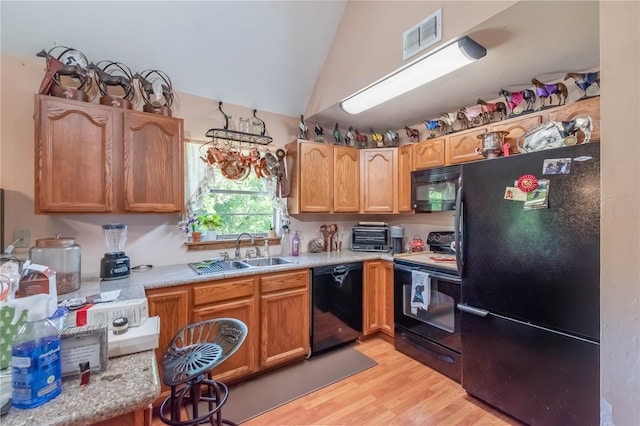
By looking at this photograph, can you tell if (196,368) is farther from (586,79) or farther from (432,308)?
(586,79)

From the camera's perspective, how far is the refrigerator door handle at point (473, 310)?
1875mm

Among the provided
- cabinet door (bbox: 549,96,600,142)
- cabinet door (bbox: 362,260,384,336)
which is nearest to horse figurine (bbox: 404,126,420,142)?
Answer: cabinet door (bbox: 549,96,600,142)

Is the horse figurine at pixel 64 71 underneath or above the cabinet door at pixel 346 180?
above

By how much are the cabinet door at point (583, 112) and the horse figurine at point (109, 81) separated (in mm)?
3208

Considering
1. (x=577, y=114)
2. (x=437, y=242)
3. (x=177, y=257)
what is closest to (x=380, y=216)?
(x=437, y=242)

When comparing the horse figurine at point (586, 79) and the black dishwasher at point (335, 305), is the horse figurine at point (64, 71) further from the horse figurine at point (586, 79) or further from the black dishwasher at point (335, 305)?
the horse figurine at point (586, 79)

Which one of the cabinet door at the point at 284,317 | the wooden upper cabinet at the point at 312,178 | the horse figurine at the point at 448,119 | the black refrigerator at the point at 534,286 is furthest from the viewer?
the wooden upper cabinet at the point at 312,178

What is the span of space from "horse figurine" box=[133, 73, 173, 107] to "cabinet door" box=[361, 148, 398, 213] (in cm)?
206

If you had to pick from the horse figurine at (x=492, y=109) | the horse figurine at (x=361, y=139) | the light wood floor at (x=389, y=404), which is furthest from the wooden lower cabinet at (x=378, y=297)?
the horse figurine at (x=492, y=109)

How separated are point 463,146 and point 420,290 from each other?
4.59 ft

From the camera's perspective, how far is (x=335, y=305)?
2621 mm

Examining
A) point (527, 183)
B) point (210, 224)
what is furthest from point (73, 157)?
point (527, 183)

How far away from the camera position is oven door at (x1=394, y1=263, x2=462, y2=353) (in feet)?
7.12

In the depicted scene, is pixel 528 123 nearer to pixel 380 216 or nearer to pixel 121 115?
pixel 380 216
